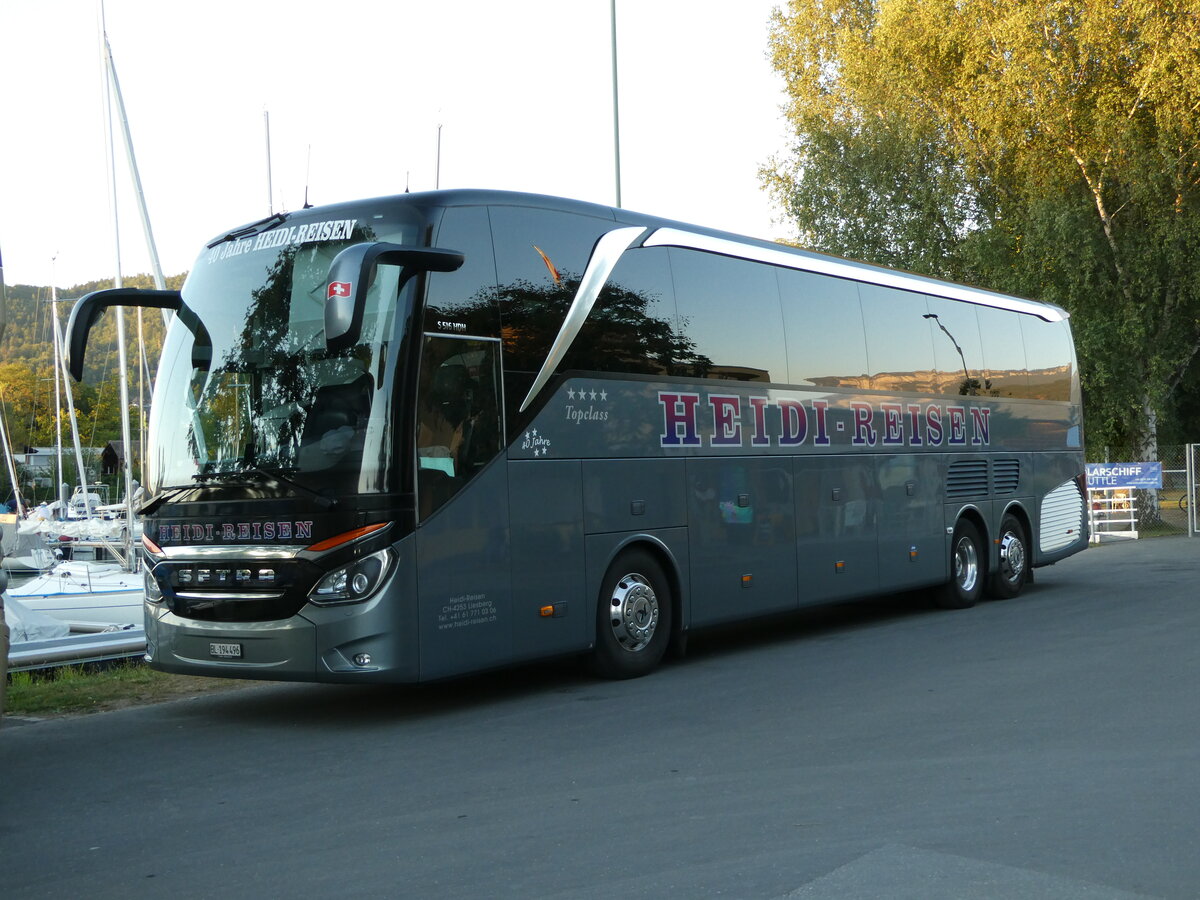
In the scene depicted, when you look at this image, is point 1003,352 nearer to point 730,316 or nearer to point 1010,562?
point 1010,562

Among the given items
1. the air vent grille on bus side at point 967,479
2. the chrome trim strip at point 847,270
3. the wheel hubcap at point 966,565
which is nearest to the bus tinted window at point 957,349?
the chrome trim strip at point 847,270

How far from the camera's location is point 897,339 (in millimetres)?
14891

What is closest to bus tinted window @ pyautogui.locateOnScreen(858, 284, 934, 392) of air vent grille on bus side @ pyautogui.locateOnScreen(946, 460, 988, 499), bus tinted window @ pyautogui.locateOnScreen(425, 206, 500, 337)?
air vent grille on bus side @ pyautogui.locateOnScreen(946, 460, 988, 499)

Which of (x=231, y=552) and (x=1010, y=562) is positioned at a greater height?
(x=231, y=552)

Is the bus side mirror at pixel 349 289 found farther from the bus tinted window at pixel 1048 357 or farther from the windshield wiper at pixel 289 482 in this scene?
the bus tinted window at pixel 1048 357

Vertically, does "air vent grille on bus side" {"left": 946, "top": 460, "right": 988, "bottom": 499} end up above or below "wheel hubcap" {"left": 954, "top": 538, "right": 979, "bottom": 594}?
above

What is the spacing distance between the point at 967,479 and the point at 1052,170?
694 inches

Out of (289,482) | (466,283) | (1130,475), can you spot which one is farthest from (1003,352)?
(1130,475)

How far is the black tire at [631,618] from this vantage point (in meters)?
10.6

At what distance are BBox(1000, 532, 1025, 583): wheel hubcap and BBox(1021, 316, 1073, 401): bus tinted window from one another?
6.88 feet

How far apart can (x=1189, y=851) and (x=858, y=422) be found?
29.2 ft

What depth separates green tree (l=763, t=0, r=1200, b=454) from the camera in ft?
98.2

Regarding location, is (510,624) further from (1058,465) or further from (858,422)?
(1058,465)

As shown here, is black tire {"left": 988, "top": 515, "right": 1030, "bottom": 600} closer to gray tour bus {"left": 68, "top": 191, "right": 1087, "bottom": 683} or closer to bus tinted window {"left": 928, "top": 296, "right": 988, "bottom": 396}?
bus tinted window {"left": 928, "top": 296, "right": 988, "bottom": 396}
